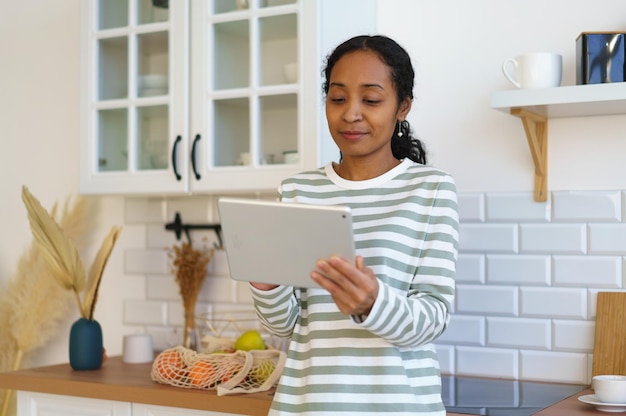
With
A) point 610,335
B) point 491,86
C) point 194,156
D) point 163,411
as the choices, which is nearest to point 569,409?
point 610,335

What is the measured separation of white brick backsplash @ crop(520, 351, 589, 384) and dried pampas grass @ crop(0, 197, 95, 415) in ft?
5.30

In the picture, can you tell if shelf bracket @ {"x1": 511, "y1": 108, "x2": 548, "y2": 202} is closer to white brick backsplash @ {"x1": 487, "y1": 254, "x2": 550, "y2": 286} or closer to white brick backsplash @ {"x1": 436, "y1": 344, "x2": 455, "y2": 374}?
white brick backsplash @ {"x1": 487, "y1": 254, "x2": 550, "y2": 286}

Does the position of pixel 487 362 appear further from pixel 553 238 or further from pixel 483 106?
pixel 483 106

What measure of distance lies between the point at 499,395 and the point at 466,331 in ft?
1.15

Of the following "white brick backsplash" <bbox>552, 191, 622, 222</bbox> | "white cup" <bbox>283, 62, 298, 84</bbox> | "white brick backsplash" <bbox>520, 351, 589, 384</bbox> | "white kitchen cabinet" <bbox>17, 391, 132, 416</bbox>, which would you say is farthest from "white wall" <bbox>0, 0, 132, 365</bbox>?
"white brick backsplash" <bbox>552, 191, 622, 222</bbox>

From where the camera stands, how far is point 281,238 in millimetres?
1590

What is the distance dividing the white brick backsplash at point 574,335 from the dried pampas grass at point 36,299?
1681 millimetres

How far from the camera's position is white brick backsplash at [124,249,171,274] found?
10.3 ft

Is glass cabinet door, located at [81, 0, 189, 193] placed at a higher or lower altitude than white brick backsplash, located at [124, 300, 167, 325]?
higher

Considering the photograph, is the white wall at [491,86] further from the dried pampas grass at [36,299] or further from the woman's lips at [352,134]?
the dried pampas grass at [36,299]

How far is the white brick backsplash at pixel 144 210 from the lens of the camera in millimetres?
3146

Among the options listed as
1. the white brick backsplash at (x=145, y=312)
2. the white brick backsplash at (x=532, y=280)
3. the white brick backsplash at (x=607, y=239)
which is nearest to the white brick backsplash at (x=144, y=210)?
the white brick backsplash at (x=145, y=312)

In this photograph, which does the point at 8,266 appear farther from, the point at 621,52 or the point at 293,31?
the point at 621,52

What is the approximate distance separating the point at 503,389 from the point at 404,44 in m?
1.03
